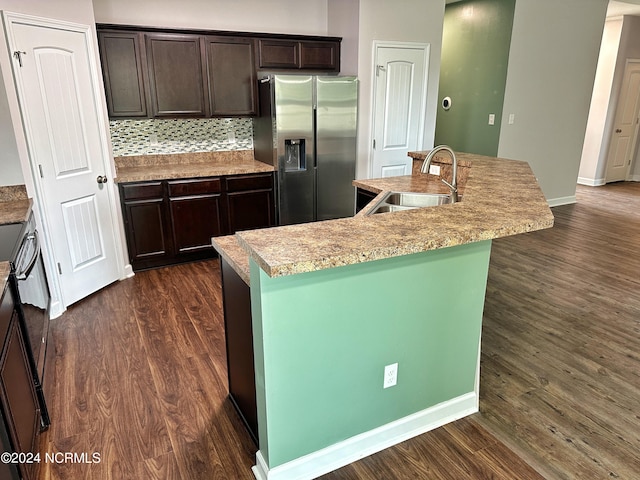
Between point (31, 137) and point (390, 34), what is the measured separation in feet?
11.4

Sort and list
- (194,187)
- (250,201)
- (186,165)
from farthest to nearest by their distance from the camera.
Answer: (186,165) → (250,201) → (194,187)

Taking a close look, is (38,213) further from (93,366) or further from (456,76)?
(456,76)

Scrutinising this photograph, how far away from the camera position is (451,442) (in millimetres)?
1977

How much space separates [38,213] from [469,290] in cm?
285

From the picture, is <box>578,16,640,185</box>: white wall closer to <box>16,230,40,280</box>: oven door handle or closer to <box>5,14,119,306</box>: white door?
<box>5,14,119,306</box>: white door

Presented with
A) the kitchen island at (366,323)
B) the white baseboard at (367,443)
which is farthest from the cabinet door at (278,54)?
the white baseboard at (367,443)

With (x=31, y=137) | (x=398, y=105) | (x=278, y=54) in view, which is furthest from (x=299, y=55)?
(x=31, y=137)

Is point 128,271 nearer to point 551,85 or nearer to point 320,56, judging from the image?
point 320,56

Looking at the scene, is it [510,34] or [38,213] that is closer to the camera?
[38,213]

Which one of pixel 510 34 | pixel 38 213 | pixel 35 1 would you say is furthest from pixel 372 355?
pixel 510 34

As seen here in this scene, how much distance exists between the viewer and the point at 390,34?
14.9 feet

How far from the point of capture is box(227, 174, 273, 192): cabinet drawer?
4.18m

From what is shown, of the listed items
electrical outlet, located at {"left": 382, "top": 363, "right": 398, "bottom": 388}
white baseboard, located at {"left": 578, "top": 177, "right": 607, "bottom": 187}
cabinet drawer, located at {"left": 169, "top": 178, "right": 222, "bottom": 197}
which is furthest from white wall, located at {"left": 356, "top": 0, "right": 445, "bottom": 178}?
white baseboard, located at {"left": 578, "top": 177, "right": 607, "bottom": 187}

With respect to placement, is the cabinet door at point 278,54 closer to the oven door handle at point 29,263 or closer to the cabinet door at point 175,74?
the cabinet door at point 175,74
